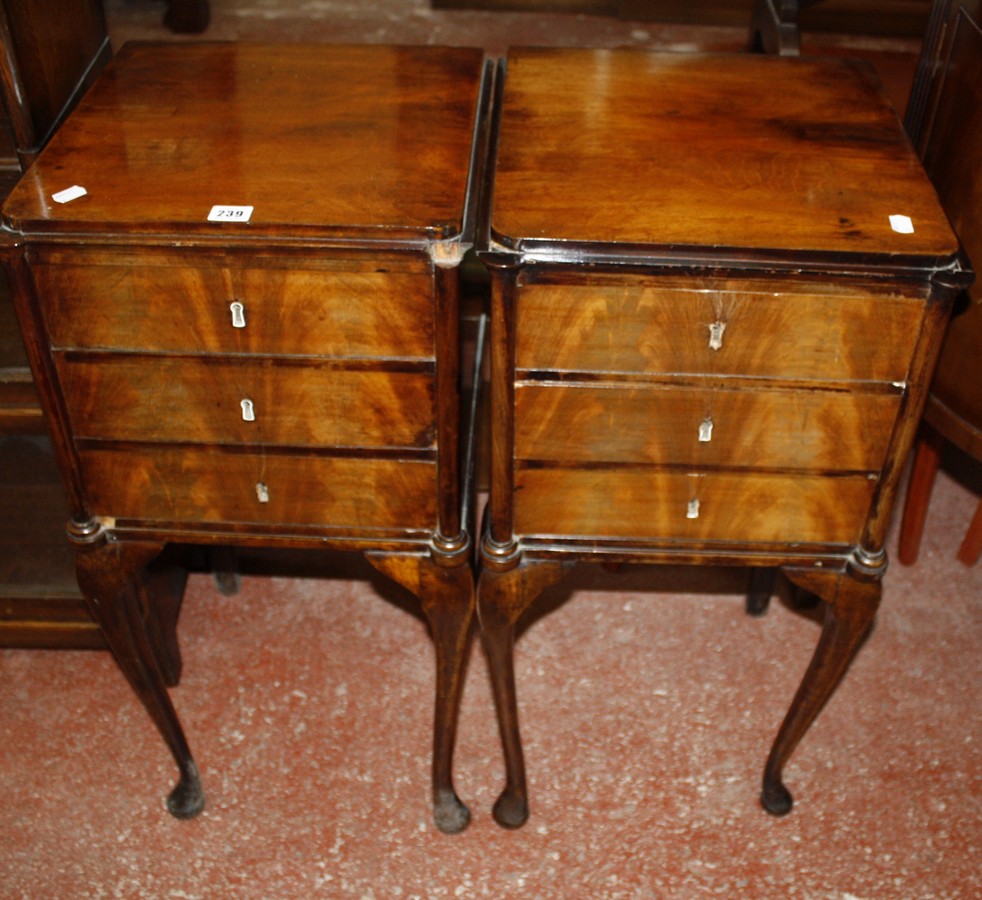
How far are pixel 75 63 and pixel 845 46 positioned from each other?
2.03 m

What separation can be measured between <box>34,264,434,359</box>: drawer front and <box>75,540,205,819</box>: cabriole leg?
0.34 metres

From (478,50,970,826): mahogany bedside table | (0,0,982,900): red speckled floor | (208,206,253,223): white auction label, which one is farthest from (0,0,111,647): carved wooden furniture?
(478,50,970,826): mahogany bedside table

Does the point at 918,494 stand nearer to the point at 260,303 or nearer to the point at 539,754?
the point at 539,754

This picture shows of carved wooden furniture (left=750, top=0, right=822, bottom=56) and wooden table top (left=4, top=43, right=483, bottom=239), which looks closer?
wooden table top (left=4, top=43, right=483, bottom=239)

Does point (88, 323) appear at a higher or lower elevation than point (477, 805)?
higher

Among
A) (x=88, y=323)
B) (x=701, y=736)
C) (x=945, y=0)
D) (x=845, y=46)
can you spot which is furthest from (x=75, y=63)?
(x=845, y=46)

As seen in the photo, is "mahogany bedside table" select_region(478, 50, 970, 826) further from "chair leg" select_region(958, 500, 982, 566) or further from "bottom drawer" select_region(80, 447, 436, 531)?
"chair leg" select_region(958, 500, 982, 566)

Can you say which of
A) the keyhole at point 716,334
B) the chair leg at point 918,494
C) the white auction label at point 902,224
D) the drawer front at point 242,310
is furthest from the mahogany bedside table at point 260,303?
the chair leg at point 918,494

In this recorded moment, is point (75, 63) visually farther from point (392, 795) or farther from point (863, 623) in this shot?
point (863, 623)

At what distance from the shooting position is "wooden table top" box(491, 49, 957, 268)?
4.74 ft

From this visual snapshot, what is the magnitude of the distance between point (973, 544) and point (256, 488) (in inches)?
58.3

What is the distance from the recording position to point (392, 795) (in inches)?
81.8

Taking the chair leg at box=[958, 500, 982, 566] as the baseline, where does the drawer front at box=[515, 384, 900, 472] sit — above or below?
above

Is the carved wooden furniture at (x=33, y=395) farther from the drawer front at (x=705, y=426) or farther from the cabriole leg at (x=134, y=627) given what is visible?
the drawer front at (x=705, y=426)
